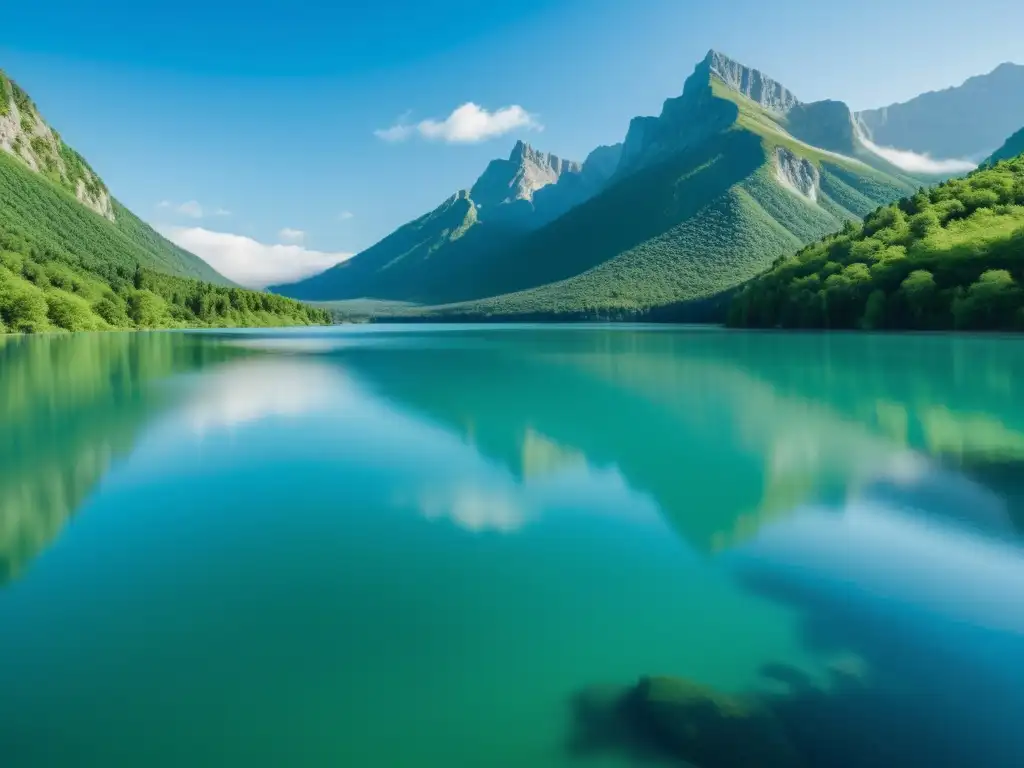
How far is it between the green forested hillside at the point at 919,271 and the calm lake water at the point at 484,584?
189 feet

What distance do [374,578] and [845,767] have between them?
16.4ft

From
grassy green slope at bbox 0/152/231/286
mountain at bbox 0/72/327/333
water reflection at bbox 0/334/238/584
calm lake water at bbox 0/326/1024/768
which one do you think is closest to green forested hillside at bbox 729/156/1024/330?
calm lake water at bbox 0/326/1024/768

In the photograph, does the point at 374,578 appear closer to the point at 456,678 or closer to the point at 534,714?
the point at 456,678

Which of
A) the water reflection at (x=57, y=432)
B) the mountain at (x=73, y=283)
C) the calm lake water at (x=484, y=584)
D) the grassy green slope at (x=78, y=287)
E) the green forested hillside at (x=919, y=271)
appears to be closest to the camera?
the calm lake water at (x=484, y=584)

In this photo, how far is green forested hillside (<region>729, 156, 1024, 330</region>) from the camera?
65.2 metres

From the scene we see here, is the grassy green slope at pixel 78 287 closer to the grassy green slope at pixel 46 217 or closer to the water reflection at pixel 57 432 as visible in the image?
the grassy green slope at pixel 46 217

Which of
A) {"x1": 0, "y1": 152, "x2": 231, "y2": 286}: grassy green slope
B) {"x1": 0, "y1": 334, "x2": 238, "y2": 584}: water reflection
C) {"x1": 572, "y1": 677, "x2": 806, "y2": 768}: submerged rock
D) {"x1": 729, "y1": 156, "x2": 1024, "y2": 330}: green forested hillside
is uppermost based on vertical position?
{"x1": 0, "y1": 152, "x2": 231, "y2": 286}: grassy green slope

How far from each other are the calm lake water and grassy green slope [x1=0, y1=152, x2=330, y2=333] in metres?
84.3

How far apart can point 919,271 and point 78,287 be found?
371ft

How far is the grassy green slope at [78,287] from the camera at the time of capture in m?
88.6

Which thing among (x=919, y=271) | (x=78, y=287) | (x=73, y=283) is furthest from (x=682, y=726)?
(x=78, y=287)

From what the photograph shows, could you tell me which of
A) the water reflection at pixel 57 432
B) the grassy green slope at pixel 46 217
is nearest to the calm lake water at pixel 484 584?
the water reflection at pixel 57 432

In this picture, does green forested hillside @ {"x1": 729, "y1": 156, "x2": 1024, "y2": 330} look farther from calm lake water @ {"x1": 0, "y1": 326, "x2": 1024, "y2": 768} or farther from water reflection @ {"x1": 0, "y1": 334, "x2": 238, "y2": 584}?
water reflection @ {"x1": 0, "y1": 334, "x2": 238, "y2": 584}

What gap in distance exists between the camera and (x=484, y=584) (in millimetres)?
7531
